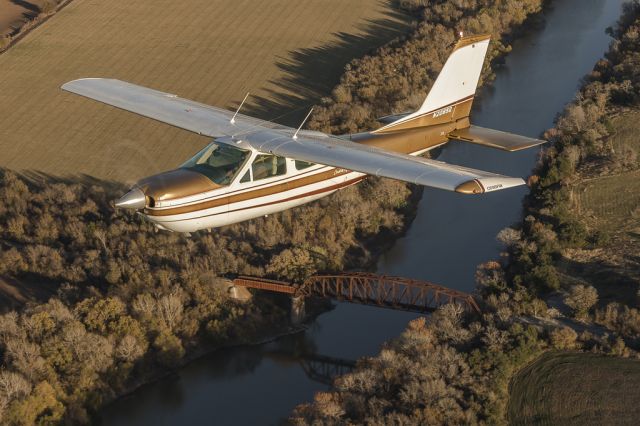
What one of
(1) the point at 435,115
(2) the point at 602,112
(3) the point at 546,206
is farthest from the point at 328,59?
(1) the point at 435,115

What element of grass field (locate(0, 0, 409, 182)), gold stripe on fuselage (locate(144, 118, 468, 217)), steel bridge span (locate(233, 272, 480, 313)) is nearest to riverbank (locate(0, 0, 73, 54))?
grass field (locate(0, 0, 409, 182))

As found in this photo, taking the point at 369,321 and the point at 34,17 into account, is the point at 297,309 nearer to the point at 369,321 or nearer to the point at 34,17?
the point at 369,321

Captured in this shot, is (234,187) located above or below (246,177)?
below

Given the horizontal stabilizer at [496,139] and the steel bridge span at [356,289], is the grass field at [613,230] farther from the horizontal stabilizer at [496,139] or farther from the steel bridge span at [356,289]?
the horizontal stabilizer at [496,139]

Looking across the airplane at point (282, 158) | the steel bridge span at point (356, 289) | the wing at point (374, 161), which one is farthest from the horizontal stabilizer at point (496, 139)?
the steel bridge span at point (356, 289)

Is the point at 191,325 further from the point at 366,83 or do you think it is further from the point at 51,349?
the point at 366,83

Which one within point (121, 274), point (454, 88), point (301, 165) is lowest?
point (121, 274)

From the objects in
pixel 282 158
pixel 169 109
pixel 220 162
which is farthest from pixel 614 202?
pixel 220 162
